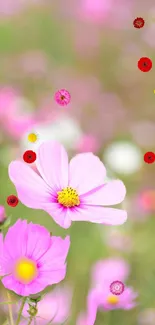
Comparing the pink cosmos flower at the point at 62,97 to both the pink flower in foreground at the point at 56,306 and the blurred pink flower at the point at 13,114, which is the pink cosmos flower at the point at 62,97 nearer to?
the pink flower in foreground at the point at 56,306

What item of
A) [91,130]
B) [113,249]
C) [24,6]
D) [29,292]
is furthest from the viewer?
[24,6]

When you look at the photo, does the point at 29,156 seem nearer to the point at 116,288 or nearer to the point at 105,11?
the point at 116,288

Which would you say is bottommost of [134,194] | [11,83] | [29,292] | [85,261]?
[29,292]

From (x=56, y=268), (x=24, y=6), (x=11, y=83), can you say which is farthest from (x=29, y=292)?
(x=24, y=6)

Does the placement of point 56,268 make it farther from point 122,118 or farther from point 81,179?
point 122,118

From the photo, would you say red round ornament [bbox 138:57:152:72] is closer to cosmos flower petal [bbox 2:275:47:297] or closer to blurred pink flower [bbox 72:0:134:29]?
cosmos flower petal [bbox 2:275:47:297]
